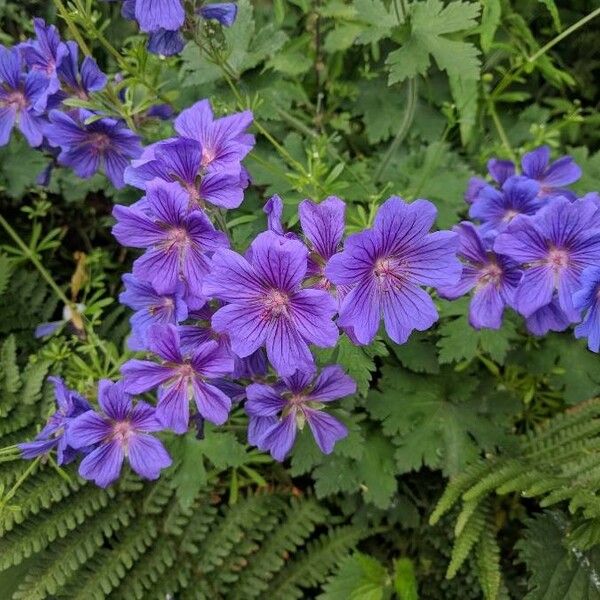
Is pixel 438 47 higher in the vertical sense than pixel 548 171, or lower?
Answer: higher

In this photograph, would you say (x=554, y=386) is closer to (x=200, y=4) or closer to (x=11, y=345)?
(x=200, y=4)

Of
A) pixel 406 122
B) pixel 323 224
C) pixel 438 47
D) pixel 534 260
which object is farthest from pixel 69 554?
pixel 438 47

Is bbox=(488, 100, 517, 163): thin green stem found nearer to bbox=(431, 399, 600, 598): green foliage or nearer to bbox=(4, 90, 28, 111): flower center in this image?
bbox=(431, 399, 600, 598): green foliage

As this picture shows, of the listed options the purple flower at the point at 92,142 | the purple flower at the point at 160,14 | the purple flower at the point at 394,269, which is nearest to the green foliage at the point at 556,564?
the purple flower at the point at 394,269

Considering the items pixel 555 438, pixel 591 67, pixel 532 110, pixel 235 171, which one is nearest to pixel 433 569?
pixel 555 438

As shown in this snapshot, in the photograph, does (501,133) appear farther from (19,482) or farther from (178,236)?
(19,482)

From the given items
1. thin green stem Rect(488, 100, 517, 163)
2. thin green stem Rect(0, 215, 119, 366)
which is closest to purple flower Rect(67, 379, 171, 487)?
thin green stem Rect(0, 215, 119, 366)

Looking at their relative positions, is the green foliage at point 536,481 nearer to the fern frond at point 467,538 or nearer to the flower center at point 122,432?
the fern frond at point 467,538
